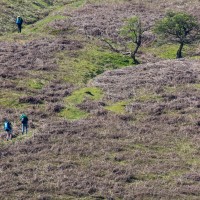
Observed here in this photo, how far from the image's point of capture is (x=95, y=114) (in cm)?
4797

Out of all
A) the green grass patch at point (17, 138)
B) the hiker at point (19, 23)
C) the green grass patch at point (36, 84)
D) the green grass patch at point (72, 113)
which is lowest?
the green grass patch at point (17, 138)

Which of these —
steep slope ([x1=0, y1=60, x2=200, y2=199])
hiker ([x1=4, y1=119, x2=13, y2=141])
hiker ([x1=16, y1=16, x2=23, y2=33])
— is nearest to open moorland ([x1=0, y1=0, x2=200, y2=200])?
steep slope ([x1=0, y1=60, x2=200, y2=199])

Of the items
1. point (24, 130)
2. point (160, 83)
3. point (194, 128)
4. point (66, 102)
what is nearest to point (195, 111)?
point (194, 128)

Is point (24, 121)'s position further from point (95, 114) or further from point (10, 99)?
point (10, 99)

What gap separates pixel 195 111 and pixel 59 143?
1288cm

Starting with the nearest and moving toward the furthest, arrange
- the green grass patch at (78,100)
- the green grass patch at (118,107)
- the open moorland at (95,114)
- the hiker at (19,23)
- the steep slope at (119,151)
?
the steep slope at (119,151), the open moorland at (95,114), the green grass patch at (78,100), the green grass patch at (118,107), the hiker at (19,23)

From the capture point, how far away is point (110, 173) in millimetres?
37188

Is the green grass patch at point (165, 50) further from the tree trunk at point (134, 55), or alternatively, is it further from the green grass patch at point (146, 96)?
the green grass patch at point (146, 96)

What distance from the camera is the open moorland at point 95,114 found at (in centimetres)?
3588

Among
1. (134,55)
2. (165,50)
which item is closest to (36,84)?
(134,55)

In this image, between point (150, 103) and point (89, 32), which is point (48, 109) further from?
point (89, 32)

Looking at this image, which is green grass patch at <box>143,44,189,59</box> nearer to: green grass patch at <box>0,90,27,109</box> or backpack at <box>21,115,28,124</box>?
green grass patch at <box>0,90,27,109</box>

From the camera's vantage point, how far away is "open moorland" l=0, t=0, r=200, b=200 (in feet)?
118

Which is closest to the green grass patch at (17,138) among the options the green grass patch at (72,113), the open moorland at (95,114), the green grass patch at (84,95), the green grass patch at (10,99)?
the open moorland at (95,114)
